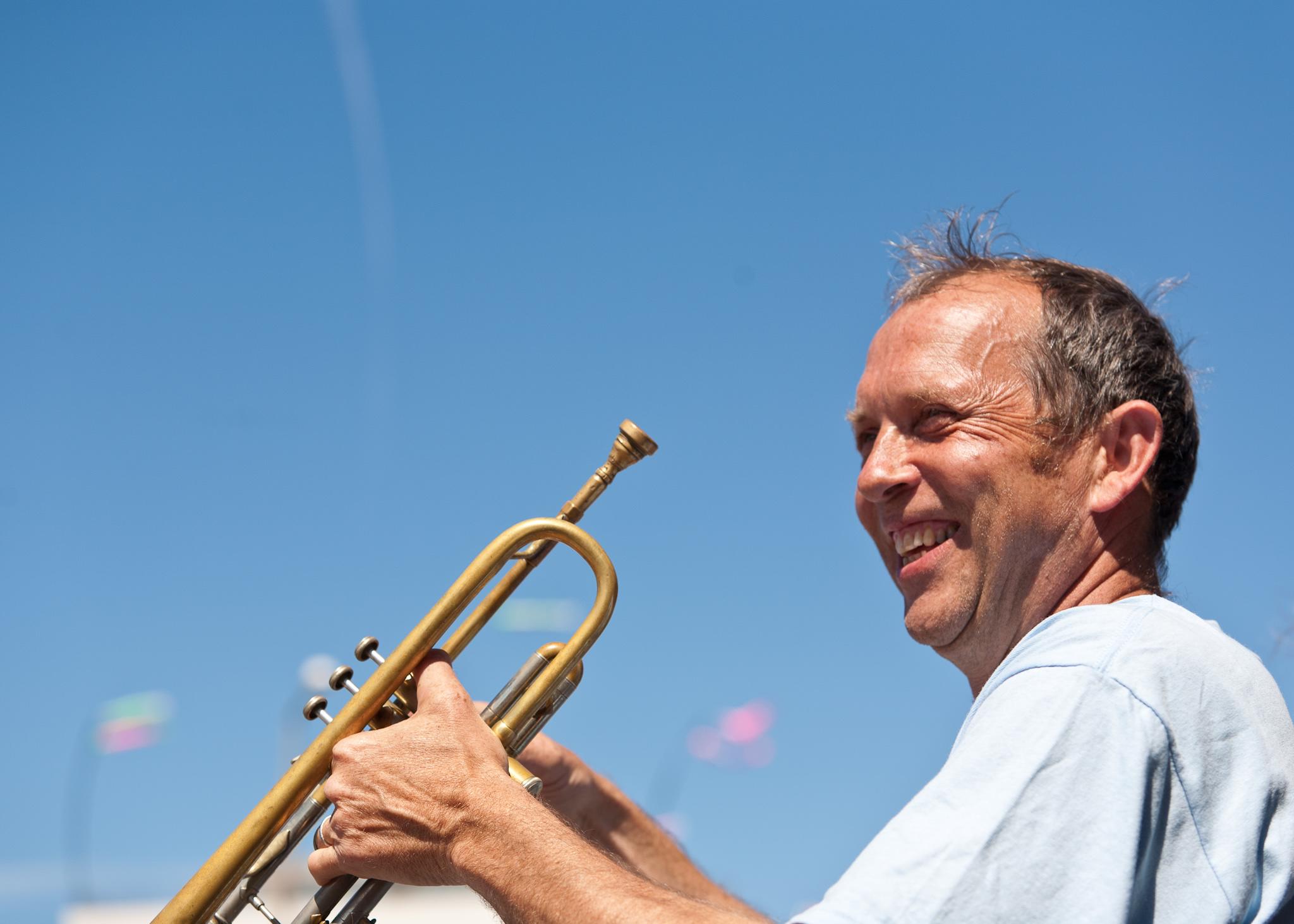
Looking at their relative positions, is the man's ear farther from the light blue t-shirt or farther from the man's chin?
the light blue t-shirt

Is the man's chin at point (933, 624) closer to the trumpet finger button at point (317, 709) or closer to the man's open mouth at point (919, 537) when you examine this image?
the man's open mouth at point (919, 537)

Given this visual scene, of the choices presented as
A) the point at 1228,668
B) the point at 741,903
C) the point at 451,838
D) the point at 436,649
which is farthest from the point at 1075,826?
the point at 741,903

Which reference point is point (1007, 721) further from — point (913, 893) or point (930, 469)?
point (930, 469)

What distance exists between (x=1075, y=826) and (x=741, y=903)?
7.04ft

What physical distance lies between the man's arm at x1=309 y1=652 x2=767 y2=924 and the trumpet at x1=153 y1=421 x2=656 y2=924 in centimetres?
14

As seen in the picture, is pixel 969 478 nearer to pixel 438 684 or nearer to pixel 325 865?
pixel 438 684

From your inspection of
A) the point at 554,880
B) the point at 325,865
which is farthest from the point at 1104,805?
the point at 325,865

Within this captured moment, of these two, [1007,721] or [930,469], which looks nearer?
[1007,721]

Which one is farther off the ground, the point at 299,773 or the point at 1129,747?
the point at 1129,747

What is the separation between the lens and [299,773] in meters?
3.04

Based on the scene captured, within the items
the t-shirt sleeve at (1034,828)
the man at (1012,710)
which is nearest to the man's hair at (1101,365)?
the man at (1012,710)

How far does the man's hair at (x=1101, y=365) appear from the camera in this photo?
304 cm

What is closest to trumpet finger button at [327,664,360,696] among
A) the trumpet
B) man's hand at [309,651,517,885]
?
the trumpet

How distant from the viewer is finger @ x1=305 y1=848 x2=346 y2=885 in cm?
278
